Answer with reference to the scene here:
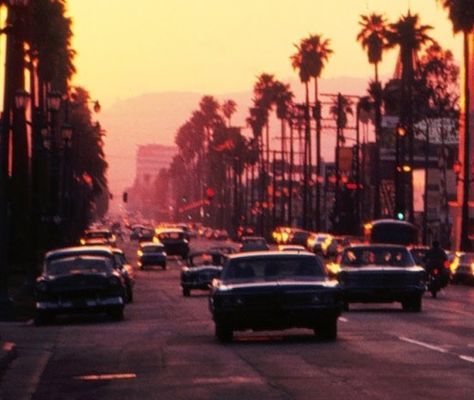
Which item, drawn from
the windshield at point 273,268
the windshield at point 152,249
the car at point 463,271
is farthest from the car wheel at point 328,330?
the windshield at point 152,249

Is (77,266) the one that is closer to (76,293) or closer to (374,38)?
(76,293)

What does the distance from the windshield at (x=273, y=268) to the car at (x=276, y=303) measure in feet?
0.11

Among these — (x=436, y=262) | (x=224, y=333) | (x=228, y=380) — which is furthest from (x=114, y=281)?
(x=228, y=380)

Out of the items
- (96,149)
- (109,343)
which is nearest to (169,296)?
(109,343)

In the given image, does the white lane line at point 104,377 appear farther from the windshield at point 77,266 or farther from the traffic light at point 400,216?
the traffic light at point 400,216

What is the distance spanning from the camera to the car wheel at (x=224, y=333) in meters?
29.3

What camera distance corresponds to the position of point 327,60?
154m

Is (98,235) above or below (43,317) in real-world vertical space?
above

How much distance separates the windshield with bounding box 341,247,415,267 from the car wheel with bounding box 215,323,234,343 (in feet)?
41.4

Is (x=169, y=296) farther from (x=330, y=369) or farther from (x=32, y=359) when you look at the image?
(x=330, y=369)

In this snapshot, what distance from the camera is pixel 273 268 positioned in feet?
98.5

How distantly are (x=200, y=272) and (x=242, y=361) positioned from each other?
33.2 metres

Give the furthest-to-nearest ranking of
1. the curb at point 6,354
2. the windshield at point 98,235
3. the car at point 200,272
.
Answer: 1. the windshield at point 98,235
2. the car at point 200,272
3. the curb at point 6,354

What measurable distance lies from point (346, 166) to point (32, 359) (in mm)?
125196
